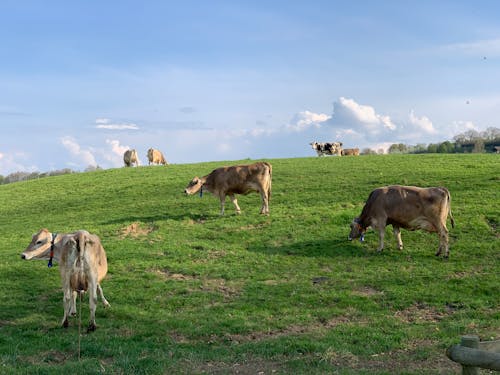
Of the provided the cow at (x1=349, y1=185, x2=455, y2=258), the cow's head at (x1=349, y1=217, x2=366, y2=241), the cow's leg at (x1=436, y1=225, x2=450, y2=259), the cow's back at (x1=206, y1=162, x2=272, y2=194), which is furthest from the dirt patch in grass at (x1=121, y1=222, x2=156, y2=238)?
the cow's leg at (x1=436, y1=225, x2=450, y2=259)

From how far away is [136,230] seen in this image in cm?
1998

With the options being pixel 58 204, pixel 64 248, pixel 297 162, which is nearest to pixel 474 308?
pixel 64 248

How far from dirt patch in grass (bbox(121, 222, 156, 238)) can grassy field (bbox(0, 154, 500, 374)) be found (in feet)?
0.26

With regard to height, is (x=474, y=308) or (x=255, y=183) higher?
(x=255, y=183)

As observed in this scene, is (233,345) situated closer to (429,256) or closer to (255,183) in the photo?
(429,256)

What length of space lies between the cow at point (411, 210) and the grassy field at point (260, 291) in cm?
81

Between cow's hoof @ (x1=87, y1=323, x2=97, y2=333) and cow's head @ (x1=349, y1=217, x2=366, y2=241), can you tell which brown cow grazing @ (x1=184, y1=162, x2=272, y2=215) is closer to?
cow's head @ (x1=349, y1=217, x2=366, y2=241)

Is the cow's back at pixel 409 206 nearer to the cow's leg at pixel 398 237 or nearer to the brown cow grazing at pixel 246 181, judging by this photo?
the cow's leg at pixel 398 237

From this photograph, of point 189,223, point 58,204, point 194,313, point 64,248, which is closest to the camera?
point 64,248

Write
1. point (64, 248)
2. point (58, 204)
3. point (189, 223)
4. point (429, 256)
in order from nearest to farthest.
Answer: point (64, 248)
point (429, 256)
point (189, 223)
point (58, 204)

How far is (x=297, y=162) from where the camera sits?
38094 millimetres

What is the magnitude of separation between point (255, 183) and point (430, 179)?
1041 cm

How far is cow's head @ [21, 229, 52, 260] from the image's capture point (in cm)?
1183

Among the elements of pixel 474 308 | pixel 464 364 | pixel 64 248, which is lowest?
pixel 474 308
